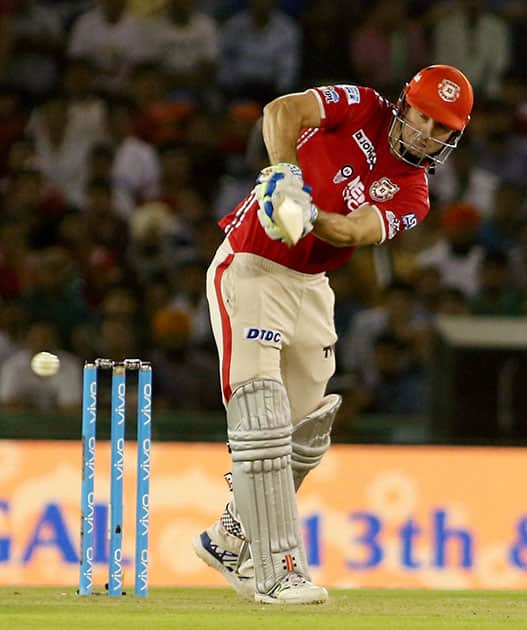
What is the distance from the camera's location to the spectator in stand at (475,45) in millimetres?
10953

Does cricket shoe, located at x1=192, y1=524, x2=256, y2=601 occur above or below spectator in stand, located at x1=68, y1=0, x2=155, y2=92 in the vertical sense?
below

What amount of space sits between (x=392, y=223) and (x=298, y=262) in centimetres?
34

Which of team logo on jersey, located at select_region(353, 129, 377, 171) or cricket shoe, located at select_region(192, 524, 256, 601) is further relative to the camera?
cricket shoe, located at select_region(192, 524, 256, 601)

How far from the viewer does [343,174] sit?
4.91m

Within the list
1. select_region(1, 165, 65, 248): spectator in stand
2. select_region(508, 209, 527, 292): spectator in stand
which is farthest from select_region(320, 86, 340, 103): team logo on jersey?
select_region(1, 165, 65, 248): spectator in stand

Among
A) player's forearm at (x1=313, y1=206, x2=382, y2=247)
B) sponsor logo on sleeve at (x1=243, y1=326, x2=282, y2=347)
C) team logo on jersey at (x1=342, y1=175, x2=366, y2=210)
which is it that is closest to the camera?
player's forearm at (x1=313, y1=206, x2=382, y2=247)

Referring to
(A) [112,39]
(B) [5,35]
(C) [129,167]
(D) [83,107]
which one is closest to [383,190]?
(C) [129,167]

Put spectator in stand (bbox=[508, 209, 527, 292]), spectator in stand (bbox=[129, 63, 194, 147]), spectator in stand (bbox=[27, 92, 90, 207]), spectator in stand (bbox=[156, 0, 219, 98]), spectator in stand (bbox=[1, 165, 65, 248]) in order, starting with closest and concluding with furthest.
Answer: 1. spectator in stand (bbox=[508, 209, 527, 292])
2. spectator in stand (bbox=[1, 165, 65, 248])
3. spectator in stand (bbox=[27, 92, 90, 207])
4. spectator in stand (bbox=[129, 63, 194, 147])
5. spectator in stand (bbox=[156, 0, 219, 98])

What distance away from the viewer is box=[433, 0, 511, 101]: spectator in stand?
35.9 feet

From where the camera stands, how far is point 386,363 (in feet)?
28.7

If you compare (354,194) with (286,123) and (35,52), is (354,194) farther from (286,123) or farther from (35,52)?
(35,52)

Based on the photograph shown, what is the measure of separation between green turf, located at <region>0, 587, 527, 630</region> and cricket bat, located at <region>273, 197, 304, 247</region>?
1.12 metres

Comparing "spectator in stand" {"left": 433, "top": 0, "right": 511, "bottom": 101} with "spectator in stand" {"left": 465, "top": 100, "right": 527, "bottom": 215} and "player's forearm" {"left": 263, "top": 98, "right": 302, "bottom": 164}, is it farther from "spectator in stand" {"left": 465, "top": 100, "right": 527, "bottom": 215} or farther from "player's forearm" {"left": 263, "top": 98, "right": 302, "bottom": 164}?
"player's forearm" {"left": 263, "top": 98, "right": 302, "bottom": 164}

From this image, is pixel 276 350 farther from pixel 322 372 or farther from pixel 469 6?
pixel 469 6
